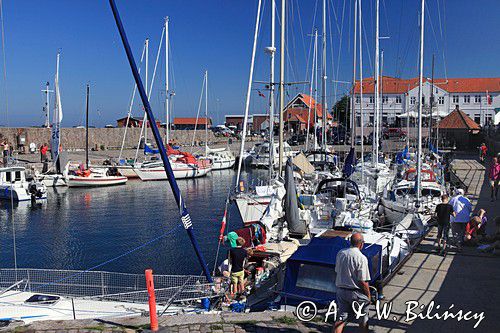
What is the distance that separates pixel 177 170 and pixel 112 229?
23316 millimetres

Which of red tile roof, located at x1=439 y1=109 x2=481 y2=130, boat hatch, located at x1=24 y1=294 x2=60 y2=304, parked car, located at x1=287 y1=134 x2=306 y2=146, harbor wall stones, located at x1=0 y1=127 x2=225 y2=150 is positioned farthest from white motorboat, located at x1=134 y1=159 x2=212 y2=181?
boat hatch, located at x1=24 y1=294 x2=60 y2=304

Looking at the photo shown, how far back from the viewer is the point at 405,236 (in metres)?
15.1

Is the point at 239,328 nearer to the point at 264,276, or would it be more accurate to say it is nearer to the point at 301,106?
the point at 264,276

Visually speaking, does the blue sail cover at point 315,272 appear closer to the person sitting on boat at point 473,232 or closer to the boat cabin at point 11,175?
the person sitting on boat at point 473,232

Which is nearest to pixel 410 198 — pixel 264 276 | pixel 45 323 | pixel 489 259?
pixel 489 259

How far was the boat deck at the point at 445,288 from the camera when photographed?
8234 mm

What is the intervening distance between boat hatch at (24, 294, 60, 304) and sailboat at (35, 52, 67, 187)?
3306cm

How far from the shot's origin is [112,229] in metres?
27.4

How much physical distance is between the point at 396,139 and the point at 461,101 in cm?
2496

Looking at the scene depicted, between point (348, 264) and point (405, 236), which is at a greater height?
point (348, 264)

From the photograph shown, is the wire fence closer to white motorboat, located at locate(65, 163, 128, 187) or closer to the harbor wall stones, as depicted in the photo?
white motorboat, located at locate(65, 163, 128, 187)

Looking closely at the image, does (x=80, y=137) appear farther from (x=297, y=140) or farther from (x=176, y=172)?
(x=297, y=140)

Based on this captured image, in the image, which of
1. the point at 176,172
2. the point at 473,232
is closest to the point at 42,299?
the point at 473,232

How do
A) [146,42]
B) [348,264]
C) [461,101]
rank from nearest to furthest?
[348,264] < [146,42] < [461,101]
